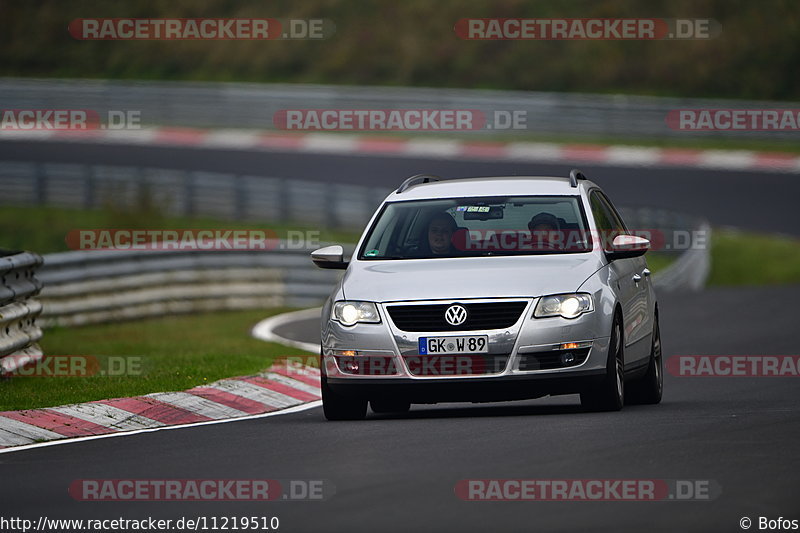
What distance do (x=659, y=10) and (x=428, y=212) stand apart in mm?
38315

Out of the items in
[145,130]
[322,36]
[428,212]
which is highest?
[322,36]

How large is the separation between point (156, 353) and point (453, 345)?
6983 mm

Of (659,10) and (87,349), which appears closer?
(87,349)

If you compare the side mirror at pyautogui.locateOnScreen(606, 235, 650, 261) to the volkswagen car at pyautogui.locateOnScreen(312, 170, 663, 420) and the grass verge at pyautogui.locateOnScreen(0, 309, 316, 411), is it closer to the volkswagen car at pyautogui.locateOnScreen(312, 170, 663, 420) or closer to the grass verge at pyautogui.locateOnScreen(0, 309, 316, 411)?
the volkswagen car at pyautogui.locateOnScreen(312, 170, 663, 420)

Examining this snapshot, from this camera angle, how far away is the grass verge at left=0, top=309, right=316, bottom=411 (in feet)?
42.2

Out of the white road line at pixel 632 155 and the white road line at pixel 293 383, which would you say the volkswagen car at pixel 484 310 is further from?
the white road line at pixel 632 155

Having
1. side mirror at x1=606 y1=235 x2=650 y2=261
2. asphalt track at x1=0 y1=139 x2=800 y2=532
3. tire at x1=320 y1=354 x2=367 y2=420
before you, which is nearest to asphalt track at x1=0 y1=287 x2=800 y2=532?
asphalt track at x1=0 y1=139 x2=800 y2=532

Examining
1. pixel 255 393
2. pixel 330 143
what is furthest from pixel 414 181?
pixel 330 143

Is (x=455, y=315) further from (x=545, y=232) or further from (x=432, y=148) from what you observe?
(x=432, y=148)

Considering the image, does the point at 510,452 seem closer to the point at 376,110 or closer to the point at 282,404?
the point at 282,404

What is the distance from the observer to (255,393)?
13.3 metres

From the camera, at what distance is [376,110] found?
41.6 meters

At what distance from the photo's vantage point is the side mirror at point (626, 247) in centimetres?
1171

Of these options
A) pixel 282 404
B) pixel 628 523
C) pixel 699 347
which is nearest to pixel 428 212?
pixel 282 404
